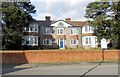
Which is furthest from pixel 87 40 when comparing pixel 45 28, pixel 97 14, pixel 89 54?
pixel 89 54

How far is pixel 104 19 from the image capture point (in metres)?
49.3

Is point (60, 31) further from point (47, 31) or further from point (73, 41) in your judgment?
point (73, 41)

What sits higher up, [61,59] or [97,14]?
[97,14]

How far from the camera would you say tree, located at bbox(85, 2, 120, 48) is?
159ft

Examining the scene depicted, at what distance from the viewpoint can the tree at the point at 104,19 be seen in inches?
1912

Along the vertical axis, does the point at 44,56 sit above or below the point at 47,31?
below

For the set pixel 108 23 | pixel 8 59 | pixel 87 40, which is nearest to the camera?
pixel 8 59

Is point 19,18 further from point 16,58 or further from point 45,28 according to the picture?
point 45,28

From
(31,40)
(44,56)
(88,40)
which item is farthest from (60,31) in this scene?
(44,56)

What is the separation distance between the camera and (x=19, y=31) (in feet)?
165

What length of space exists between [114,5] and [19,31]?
1688cm

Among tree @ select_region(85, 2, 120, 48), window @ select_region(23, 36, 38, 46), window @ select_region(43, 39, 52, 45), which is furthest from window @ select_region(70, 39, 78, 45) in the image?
tree @ select_region(85, 2, 120, 48)

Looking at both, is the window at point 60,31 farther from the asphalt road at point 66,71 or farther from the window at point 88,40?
the asphalt road at point 66,71

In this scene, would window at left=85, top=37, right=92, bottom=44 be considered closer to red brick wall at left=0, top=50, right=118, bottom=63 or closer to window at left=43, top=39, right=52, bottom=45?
window at left=43, top=39, right=52, bottom=45
